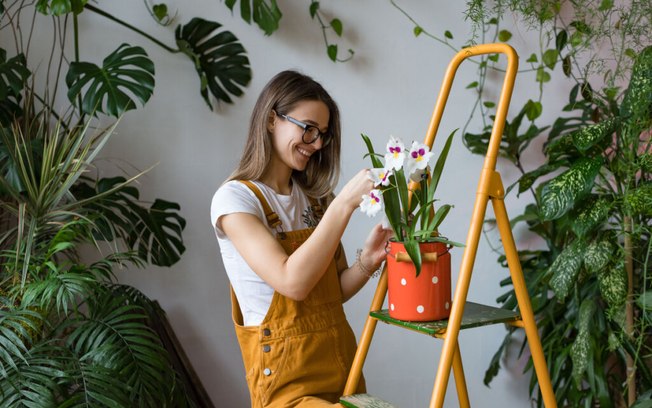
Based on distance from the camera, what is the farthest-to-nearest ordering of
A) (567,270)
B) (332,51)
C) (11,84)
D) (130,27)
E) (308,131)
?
(332,51), (130,27), (567,270), (11,84), (308,131)

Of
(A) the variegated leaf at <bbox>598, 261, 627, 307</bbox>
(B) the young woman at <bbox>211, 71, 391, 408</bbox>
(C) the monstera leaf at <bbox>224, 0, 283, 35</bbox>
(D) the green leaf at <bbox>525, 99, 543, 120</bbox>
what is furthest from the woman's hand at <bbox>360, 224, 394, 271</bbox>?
(D) the green leaf at <bbox>525, 99, 543, 120</bbox>

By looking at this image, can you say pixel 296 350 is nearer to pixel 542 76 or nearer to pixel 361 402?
pixel 361 402

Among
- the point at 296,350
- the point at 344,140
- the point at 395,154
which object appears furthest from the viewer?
the point at 344,140

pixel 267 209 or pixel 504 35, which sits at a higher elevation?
pixel 504 35

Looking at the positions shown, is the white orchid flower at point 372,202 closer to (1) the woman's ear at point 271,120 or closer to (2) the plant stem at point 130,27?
(1) the woman's ear at point 271,120

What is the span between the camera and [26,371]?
1.94m

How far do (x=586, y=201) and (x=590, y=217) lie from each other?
78 mm

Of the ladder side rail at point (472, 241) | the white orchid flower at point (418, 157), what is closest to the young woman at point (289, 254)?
the white orchid flower at point (418, 157)

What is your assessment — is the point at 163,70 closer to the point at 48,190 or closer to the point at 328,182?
the point at 48,190

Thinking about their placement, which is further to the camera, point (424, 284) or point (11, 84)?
point (11, 84)

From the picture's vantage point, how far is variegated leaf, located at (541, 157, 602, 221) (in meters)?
2.31

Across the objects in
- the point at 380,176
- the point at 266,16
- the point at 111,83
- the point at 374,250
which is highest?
the point at 266,16

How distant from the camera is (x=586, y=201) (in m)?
2.52

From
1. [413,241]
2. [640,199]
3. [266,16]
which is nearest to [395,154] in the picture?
[413,241]
